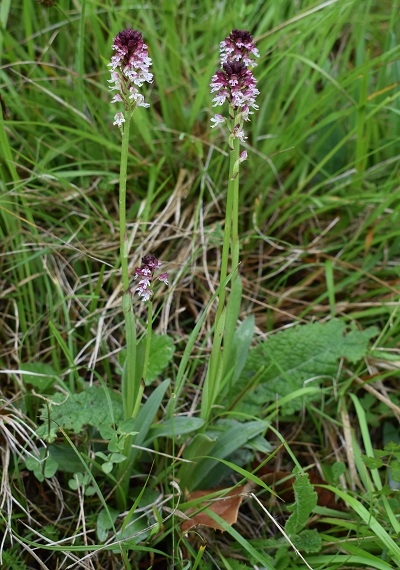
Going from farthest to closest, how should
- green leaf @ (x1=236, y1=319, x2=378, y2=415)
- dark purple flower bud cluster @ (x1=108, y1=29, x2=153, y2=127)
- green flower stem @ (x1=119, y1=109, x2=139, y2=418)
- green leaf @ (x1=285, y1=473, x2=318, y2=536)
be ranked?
green leaf @ (x1=236, y1=319, x2=378, y2=415)
green leaf @ (x1=285, y1=473, x2=318, y2=536)
green flower stem @ (x1=119, y1=109, x2=139, y2=418)
dark purple flower bud cluster @ (x1=108, y1=29, x2=153, y2=127)

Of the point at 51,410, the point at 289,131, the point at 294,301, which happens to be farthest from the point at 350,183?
the point at 51,410

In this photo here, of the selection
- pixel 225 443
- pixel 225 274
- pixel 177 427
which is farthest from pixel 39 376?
pixel 225 274

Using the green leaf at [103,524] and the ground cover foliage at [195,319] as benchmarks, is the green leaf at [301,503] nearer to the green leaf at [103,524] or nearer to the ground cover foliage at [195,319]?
the ground cover foliage at [195,319]

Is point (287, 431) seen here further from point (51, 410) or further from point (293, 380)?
point (51, 410)

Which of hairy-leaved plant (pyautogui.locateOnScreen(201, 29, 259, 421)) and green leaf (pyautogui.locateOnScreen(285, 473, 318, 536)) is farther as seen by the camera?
green leaf (pyautogui.locateOnScreen(285, 473, 318, 536))

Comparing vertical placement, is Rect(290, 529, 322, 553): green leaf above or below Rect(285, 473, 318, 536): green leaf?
below

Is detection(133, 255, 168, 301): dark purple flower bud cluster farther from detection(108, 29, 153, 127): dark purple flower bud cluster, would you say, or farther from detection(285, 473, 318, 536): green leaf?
detection(285, 473, 318, 536): green leaf

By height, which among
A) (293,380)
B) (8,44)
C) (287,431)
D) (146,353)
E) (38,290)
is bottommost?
(287,431)

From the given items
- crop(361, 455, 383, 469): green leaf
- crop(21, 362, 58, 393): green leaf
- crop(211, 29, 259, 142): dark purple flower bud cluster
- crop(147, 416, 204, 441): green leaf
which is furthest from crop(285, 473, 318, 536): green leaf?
crop(211, 29, 259, 142): dark purple flower bud cluster
